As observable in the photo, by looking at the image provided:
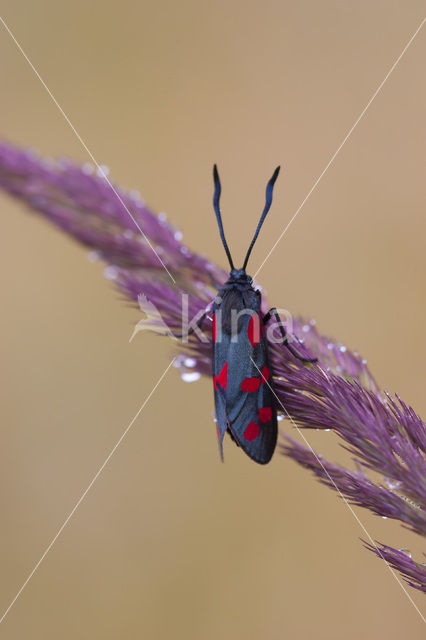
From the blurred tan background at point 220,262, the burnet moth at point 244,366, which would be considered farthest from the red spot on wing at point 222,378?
the blurred tan background at point 220,262

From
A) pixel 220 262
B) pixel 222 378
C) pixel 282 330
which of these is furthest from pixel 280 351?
pixel 220 262

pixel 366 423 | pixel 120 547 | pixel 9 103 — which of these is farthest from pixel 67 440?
pixel 366 423

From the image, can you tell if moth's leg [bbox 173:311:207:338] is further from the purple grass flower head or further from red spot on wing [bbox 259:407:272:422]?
red spot on wing [bbox 259:407:272:422]

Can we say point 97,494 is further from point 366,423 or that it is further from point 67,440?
point 366,423

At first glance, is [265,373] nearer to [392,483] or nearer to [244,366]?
[244,366]

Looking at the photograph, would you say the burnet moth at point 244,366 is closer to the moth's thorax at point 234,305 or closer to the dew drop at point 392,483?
the moth's thorax at point 234,305

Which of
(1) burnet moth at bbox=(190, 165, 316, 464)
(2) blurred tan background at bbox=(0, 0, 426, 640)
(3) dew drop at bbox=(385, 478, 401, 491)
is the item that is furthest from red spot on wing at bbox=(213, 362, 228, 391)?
(2) blurred tan background at bbox=(0, 0, 426, 640)
